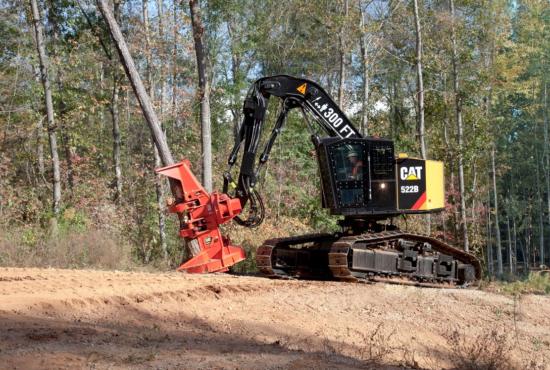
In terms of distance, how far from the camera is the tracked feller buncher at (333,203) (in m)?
11.5

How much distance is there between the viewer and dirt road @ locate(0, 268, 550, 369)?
5.75 meters

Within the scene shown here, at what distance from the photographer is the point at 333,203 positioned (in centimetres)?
1162

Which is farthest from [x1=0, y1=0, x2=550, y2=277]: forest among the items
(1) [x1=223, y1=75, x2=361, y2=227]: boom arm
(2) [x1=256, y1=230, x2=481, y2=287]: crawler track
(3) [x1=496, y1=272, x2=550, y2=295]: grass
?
(3) [x1=496, y1=272, x2=550, y2=295]: grass

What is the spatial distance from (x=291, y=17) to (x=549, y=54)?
14294 mm

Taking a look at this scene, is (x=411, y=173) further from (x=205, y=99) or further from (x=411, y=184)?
(x=205, y=99)

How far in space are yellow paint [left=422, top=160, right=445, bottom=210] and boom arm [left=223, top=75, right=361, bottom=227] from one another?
5.15ft

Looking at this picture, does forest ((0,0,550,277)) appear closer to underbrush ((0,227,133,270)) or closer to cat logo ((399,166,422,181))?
underbrush ((0,227,133,270))

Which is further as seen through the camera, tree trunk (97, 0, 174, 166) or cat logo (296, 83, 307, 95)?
tree trunk (97, 0, 174, 166)

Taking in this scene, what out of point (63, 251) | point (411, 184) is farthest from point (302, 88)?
point (63, 251)

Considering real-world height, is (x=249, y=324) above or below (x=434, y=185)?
below

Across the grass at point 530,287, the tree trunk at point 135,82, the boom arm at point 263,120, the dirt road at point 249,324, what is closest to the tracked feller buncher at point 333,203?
the boom arm at point 263,120

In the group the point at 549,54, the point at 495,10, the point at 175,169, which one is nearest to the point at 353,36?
the point at 495,10

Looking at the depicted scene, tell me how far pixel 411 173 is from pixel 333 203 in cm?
167

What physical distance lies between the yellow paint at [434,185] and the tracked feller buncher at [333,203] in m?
0.02
